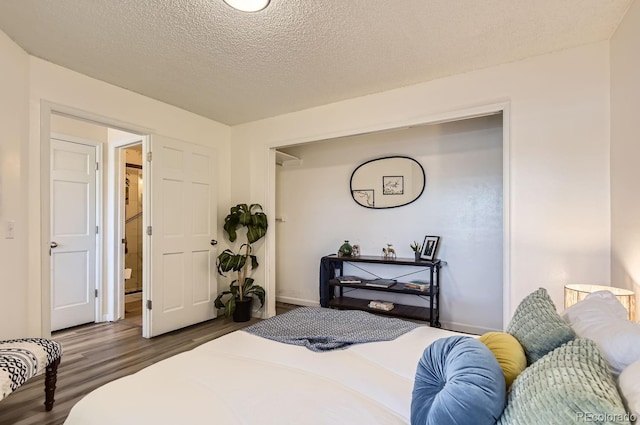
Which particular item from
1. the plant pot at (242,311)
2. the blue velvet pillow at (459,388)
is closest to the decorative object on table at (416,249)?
the plant pot at (242,311)

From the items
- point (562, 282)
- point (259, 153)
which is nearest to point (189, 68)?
point (259, 153)

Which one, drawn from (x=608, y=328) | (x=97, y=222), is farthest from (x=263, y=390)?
(x=97, y=222)

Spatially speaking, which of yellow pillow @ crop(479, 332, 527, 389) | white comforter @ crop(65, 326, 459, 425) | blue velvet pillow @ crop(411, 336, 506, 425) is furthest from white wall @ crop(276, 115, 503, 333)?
blue velvet pillow @ crop(411, 336, 506, 425)

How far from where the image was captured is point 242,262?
12.4 ft

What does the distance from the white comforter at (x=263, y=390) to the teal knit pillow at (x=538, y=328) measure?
0.45 metres

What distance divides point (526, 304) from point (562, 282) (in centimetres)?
139

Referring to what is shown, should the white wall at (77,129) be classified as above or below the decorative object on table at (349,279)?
above

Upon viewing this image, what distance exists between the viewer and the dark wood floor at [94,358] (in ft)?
6.63

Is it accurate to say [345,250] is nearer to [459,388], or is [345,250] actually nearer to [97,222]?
[97,222]

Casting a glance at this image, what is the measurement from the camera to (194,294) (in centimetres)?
370

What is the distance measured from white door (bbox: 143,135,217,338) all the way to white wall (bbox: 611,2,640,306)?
372 cm

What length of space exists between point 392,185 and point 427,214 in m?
0.54

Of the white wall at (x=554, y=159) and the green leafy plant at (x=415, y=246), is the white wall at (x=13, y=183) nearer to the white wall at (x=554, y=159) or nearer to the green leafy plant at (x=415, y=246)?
the white wall at (x=554, y=159)

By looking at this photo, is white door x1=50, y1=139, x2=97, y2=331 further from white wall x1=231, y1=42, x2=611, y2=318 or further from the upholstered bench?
white wall x1=231, y1=42, x2=611, y2=318
